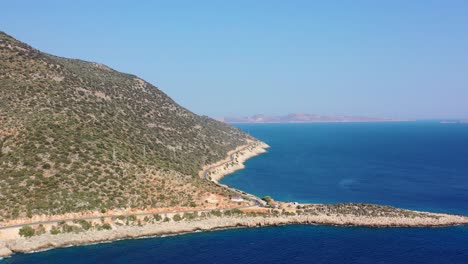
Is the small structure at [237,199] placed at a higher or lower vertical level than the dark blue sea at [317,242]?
higher

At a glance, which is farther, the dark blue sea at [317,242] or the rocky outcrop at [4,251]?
the dark blue sea at [317,242]

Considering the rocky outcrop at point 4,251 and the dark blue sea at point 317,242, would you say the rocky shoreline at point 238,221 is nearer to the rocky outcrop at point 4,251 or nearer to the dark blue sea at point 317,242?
the rocky outcrop at point 4,251

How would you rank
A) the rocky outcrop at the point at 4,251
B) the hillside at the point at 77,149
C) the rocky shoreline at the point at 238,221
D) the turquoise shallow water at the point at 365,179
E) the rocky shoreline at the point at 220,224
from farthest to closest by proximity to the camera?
the turquoise shallow water at the point at 365,179, the hillside at the point at 77,149, the rocky shoreline at the point at 220,224, the rocky shoreline at the point at 238,221, the rocky outcrop at the point at 4,251

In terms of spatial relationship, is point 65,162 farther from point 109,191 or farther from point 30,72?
point 30,72

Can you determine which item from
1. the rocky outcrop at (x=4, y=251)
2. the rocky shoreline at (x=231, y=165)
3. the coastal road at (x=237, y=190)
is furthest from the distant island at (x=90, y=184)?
the rocky shoreline at (x=231, y=165)

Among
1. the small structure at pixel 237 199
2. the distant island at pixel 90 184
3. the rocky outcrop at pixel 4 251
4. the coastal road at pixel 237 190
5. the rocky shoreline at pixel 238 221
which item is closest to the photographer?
the rocky outcrop at pixel 4 251

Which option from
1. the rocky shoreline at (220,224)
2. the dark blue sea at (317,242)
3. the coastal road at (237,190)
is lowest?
the dark blue sea at (317,242)

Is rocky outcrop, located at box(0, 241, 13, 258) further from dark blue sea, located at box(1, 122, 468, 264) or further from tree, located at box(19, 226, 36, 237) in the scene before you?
tree, located at box(19, 226, 36, 237)

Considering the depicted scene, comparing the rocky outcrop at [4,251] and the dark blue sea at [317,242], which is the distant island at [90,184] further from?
the dark blue sea at [317,242]

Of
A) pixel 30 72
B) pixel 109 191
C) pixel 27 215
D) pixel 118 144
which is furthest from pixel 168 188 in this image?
pixel 30 72
